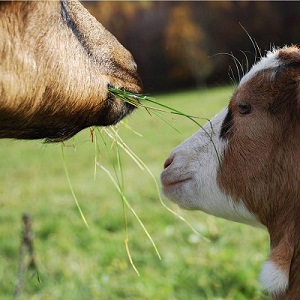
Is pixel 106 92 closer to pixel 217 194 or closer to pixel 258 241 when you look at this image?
pixel 217 194

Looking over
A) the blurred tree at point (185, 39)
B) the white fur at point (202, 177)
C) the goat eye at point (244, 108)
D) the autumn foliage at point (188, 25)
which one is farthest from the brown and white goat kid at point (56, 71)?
the blurred tree at point (185, 39)

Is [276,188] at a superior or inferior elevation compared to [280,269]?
superior

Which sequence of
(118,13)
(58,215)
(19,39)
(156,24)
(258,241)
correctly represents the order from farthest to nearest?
1. (156,24)
2. (118,13)
3. (58,215)
4. (258,241)
5. (19,39)

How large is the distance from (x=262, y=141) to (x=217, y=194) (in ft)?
1.14

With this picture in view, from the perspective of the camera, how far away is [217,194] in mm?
3406

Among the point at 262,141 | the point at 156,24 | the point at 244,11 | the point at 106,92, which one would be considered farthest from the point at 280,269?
the point at 156,24

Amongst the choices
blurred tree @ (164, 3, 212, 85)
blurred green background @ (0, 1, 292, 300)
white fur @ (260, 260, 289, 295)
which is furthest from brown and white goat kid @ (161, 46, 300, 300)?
blurred tree @ (164, 3, 212, 85)

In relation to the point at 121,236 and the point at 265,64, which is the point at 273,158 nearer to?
the point at 265,64

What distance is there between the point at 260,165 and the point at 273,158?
8 centimetres

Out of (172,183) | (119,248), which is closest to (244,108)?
(172,183)

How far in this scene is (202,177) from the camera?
345 cm

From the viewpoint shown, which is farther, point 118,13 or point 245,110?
point 118,13

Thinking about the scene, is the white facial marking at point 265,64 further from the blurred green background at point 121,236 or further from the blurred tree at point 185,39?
the blurred tree at point 185,39

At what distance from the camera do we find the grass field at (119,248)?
16.9ft
